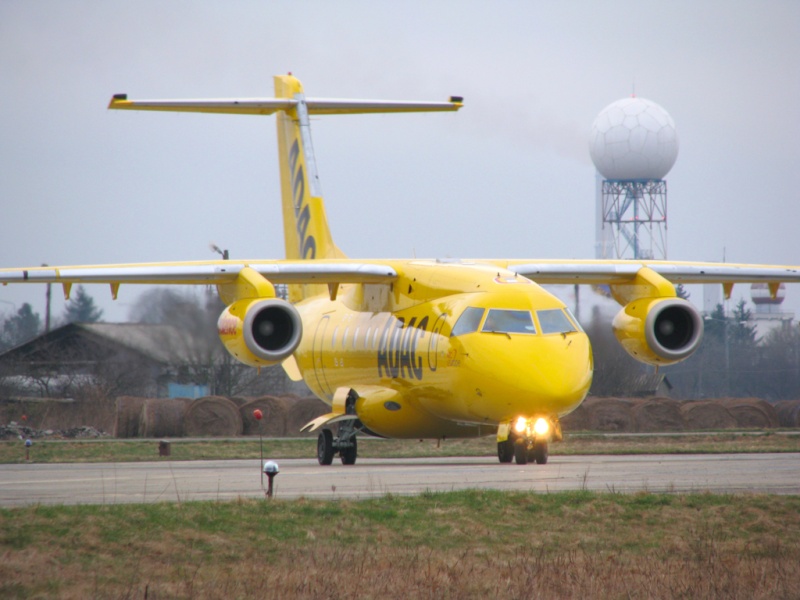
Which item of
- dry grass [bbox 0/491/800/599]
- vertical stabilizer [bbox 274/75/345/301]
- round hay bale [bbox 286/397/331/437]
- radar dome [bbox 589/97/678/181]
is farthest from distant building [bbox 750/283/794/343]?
dry grass [bbox 0/491/800/599]

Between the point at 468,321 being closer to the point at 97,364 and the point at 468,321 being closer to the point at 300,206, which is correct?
the point at 300,206

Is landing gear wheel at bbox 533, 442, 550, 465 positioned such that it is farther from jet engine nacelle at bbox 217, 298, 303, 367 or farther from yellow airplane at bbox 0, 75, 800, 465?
jet engine nacelle at bbox 217, 298, 303, 367

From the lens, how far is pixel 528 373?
17.7 metres

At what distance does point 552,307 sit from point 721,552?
8.77m

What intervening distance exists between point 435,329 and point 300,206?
8948 millimetres

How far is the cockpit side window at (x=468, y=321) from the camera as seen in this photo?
18.8 metres

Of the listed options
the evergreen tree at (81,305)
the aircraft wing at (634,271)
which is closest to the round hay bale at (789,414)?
the aircraft wing at (634,271)

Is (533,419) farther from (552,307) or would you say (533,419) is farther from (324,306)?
(324,306)

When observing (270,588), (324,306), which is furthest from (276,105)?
(270,588)

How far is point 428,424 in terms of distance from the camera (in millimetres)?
21438

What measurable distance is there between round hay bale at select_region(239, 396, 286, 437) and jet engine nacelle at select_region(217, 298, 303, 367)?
50.6ft

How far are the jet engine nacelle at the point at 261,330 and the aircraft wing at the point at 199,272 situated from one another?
0.92 m

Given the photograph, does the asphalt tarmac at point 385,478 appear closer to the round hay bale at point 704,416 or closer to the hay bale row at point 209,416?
the hay bale row at point 209,416

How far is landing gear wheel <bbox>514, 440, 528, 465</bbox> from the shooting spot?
19.5 metres
